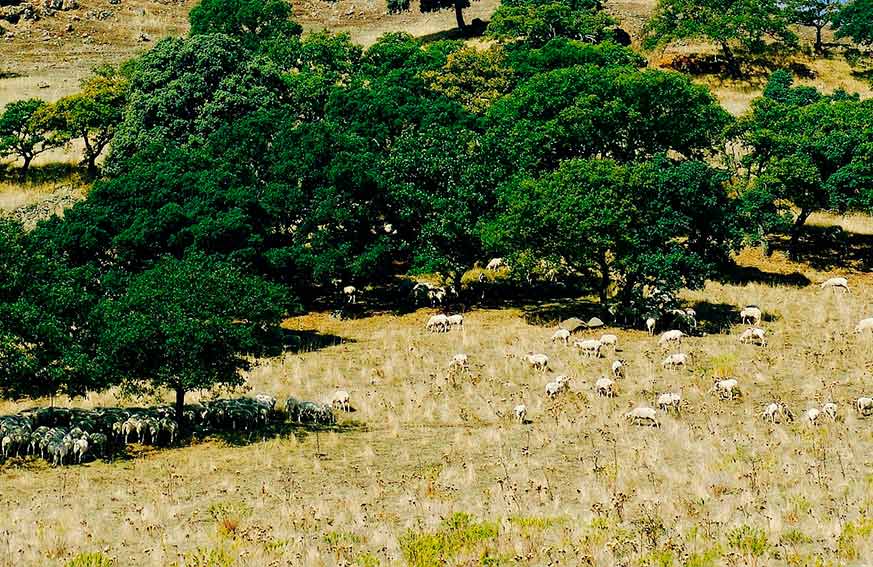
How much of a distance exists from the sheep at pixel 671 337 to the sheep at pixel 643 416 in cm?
1255

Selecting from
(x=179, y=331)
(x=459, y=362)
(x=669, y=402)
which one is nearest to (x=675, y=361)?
(x=669, y=402)

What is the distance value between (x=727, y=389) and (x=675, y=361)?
5030 mm

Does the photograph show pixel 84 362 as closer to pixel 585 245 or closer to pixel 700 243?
pixel 585 245

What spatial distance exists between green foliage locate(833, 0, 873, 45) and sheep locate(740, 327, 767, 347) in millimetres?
70191

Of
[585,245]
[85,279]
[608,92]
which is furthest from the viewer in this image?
[608,92]

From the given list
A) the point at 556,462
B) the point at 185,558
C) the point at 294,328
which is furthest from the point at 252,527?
the point at 294,328

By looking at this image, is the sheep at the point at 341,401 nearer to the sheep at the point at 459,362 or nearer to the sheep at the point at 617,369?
the sheep at the point at 459,362

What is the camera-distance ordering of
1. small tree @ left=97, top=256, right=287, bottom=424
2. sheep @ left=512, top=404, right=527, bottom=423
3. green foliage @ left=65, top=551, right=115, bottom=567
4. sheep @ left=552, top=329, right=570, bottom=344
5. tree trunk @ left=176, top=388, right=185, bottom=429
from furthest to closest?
sheep @ left=552, top=329, right=570, bottom=344, tree trunk @ left=176, top=388, right=185, bottom=429, sheep @ left=512, top=404, right=527, bottom=423, small tree @ left=97, top=256, right=287, bottom=424, green foliage @ left=65, top=551, right=115, bottom=567

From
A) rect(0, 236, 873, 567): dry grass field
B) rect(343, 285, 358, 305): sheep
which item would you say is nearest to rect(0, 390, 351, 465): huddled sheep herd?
rect(0, 236, 873, 567): dry grass field

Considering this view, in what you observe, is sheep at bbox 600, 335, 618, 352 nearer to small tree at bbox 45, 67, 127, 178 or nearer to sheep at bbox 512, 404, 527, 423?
sheep at bbox 512, 404, 527, 423

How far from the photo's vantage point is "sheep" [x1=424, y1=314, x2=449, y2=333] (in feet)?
192

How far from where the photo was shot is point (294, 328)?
61.3m

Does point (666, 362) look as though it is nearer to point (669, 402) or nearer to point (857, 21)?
point (669, 402)

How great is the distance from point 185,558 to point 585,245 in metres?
34.9
